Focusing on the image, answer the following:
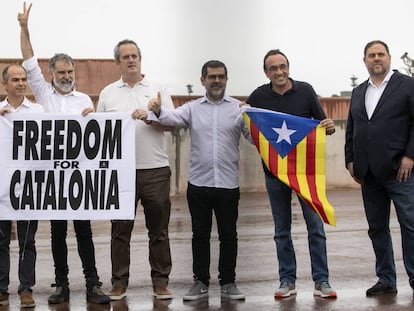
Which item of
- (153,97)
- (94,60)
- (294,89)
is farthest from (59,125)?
(94,60)

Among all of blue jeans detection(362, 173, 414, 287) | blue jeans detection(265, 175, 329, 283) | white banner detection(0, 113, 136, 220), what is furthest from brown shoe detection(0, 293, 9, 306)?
blue jeans detection(362, 173, 414, 287)

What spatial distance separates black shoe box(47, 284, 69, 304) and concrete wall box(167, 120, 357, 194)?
1211 cm

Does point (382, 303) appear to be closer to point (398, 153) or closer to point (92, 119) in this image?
point (398, 153)

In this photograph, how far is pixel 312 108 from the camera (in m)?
8.24

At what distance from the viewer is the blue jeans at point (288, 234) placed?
8.19 metres

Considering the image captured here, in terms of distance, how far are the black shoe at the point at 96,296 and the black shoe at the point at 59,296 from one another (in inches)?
8.4

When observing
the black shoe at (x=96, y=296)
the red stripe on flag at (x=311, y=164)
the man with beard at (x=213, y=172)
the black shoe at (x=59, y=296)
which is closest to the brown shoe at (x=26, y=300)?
the black shoe at (x=59, y=296)

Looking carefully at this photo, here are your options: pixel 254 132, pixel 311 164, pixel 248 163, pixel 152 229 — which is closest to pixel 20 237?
pixel 152 229

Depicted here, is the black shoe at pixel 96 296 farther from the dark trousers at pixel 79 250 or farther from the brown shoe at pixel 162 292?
the brown shoe at pixel 162 292

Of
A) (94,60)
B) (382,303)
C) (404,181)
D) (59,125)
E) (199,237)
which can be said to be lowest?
(382,303)

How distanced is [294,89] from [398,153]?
1.08 meters

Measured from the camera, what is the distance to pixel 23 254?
7973 millimetres

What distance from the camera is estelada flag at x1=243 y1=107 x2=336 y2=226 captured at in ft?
26.8

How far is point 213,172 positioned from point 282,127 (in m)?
0.75
